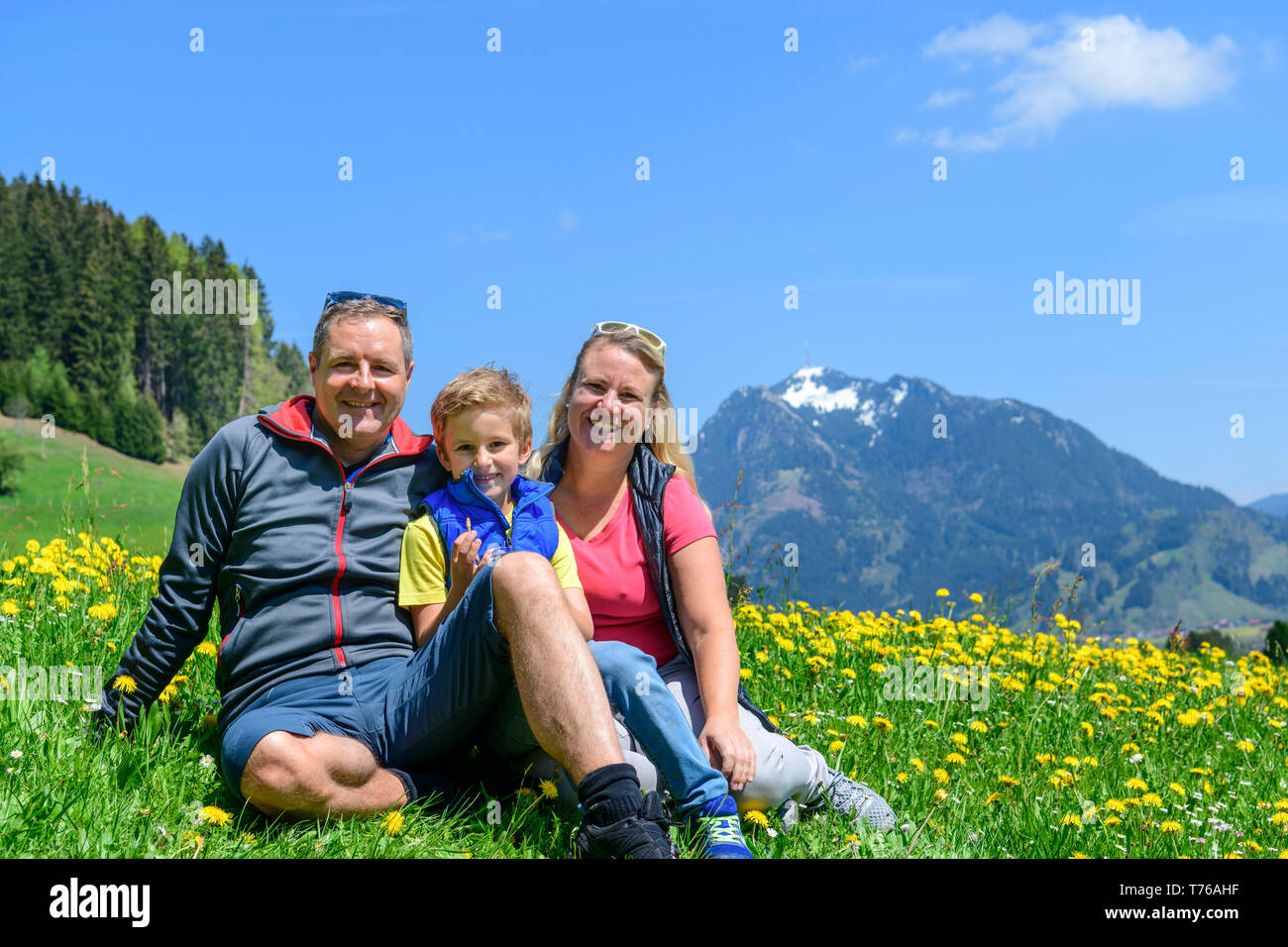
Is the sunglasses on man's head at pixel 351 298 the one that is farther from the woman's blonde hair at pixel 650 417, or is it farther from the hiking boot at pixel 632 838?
the hiking boot at pixel 632 838

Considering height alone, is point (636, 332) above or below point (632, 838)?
above

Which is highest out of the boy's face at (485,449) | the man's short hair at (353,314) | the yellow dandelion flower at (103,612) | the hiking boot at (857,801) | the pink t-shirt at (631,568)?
the man's short hair at (353,314)

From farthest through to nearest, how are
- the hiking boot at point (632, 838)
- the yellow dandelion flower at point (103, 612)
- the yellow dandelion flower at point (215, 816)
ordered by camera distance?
the yellow dandelion flower at point (103, 612), the yellow dandelion flower at point (215, 816), the hiking boot at point (632, 838)

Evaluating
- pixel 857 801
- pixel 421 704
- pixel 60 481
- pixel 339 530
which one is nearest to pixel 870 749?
pixel 857 801

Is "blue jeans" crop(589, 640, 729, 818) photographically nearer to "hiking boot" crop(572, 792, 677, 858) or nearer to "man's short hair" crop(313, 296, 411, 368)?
"hiking boot" crop(572, 792, 677, 858)

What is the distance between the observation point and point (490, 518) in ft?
12.1

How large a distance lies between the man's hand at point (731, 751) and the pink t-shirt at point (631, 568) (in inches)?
20.7

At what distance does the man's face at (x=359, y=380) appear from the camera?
12.3 ft

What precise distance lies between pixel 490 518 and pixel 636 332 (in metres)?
0.94

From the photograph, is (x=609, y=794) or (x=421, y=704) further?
(x=421, y=704)

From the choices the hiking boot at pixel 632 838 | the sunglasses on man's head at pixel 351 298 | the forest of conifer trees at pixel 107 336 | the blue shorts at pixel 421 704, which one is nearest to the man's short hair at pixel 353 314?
the sunglasses on man's head at pixel 351 298

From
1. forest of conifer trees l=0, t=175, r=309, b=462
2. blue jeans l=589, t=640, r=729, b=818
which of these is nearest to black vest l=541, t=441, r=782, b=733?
blue jeans l=589, t=640, r=729, b=818

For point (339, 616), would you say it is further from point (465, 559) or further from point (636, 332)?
point (636, 332)

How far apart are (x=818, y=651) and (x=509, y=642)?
3.25 m
